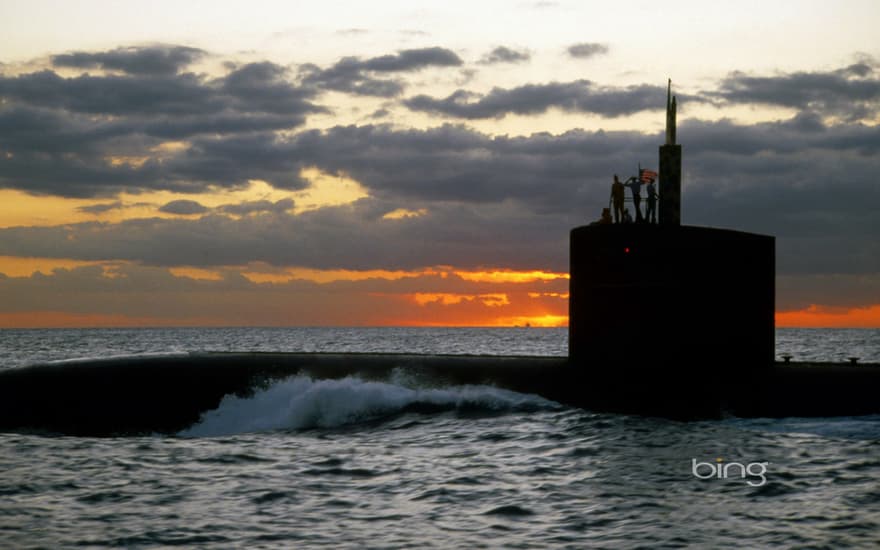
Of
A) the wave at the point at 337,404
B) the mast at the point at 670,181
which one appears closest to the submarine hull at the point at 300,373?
the wave at the point at 337,404

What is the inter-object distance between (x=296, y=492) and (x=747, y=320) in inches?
398

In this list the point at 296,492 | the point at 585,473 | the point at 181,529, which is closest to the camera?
the point at 181,529

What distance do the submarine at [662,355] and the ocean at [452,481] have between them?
0.55m

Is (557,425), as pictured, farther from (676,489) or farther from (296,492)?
(296,492)

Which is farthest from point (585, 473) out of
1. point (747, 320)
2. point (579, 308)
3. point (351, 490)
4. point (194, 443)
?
A: point (194, 443)

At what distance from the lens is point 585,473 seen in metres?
14.2

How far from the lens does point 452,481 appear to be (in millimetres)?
13773

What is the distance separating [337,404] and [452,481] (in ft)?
25.5

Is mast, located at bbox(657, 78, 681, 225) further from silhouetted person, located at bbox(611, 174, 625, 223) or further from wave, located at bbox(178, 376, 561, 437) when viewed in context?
wave, located at bbox(178, 376, 561, 437)

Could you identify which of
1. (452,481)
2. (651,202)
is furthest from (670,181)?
(452,481)

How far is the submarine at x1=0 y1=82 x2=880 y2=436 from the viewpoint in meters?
18.2

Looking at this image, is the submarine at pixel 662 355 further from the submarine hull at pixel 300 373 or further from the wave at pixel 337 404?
the wave at pixel 337 404

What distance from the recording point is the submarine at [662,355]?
59.7 feet

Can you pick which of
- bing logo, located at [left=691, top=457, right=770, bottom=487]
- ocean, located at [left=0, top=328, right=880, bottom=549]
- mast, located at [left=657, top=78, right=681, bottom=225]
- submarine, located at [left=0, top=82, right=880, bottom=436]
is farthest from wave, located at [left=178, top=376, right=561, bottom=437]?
bing logo, located at [left=691, top=457, right=770, bottom=487]
